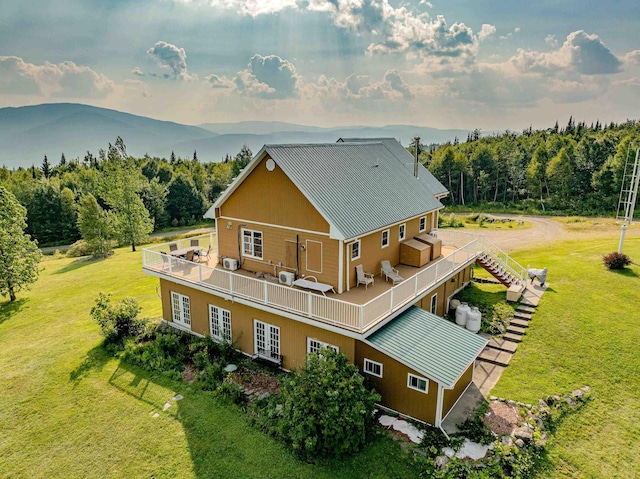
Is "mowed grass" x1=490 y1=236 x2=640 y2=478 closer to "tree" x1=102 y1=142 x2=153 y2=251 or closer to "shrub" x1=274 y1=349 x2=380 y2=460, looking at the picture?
"shrub" x1=274 y1=349 x2=380 y2=460

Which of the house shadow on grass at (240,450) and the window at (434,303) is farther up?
the window at (434,303)

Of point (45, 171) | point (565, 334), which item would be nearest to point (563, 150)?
point (565, 334)

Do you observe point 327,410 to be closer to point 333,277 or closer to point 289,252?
point 333,277

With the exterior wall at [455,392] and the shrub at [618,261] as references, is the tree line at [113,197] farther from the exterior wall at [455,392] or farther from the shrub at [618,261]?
the shrub at [618,261]

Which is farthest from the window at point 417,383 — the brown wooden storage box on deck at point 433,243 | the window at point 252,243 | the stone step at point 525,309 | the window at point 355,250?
the stone step at point 525,309

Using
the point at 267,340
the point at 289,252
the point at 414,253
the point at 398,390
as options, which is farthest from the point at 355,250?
the point at 398,390

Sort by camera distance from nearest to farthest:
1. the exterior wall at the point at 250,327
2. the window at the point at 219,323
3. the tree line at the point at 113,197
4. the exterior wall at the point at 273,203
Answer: the exterior wall at the point at 250,327
the exterior wall at the point at 273,203
the window at the point at 219,323
the tree line at the point at 113,197

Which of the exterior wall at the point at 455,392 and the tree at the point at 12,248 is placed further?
the tree at the point at 12,248
